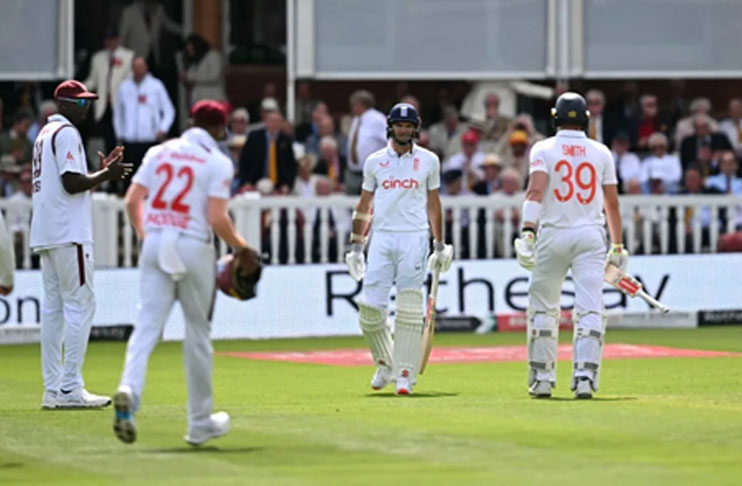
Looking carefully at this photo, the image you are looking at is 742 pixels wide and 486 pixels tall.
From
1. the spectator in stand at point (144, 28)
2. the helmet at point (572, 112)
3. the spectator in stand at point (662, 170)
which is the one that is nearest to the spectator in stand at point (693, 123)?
the spectator in stand at point (662, 170)

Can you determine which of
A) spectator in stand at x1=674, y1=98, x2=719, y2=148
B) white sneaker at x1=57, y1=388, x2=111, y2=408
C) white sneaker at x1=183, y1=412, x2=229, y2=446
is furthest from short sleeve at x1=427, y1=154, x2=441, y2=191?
spectator in stand at x1=674, y1=98, x2=719, y2=148

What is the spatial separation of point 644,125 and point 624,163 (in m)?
1.11

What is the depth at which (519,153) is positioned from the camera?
83.5 feet

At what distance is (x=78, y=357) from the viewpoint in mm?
14125

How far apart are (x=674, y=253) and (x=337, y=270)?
4.72 meters

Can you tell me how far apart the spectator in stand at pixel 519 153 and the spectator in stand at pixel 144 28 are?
560 centimetres

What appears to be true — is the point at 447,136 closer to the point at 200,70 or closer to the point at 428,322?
the point at 200,70

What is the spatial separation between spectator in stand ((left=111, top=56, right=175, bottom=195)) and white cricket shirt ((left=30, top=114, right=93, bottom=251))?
35.5 feet

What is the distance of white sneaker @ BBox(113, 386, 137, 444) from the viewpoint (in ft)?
34.3

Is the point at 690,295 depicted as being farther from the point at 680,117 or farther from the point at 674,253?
the point at 680,117

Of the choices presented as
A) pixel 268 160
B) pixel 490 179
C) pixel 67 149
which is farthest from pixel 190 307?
pixel 490 179

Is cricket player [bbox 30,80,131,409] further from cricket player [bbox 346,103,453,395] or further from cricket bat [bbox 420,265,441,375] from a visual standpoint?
cricket bat [bbox 420,265,441,375]

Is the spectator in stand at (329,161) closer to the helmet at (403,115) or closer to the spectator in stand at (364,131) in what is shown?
the spectator in stand at (364,131)

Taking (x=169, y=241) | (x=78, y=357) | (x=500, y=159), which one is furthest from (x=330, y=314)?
(x=169, y=241)
